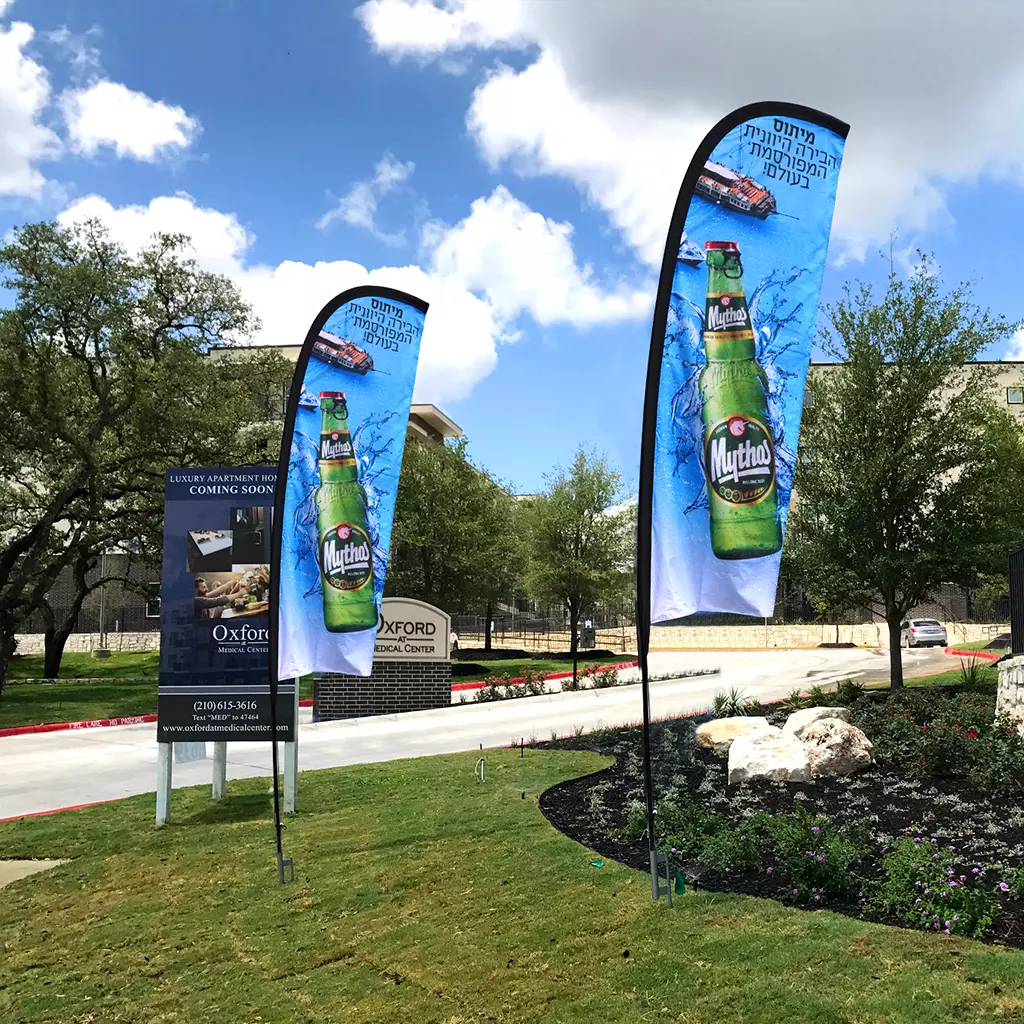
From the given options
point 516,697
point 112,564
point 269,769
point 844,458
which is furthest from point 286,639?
point 112,564

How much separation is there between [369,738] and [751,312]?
13513mm

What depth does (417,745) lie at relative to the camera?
16.6 metres

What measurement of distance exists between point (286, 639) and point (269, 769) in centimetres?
604

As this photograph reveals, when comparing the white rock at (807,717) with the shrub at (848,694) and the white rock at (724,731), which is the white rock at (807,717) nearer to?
the white rock at (724,731)

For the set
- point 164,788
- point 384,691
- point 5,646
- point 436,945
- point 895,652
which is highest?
point 895,652

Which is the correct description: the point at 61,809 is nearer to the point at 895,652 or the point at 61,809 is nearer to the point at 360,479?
the point at 360,479

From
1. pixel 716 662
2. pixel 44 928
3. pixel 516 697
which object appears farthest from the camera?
pixel 716 662

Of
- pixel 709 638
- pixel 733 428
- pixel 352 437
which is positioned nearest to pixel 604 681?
pixel 709 638

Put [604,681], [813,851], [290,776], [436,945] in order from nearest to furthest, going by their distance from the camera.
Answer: [436,945]
[813,851]
[290,776]
[604,681]

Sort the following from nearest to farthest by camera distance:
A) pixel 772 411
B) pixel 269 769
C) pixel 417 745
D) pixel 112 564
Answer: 1. pixel 772 411
2. pixel 269 769
3. pixel 417 745
4. pixel 112 564

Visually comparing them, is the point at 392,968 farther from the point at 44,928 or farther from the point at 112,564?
the point at 112,564

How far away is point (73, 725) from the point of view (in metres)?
20.8

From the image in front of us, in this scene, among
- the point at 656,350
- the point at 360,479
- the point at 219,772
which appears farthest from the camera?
the point at 219,772

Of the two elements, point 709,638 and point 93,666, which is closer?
point 93,666
